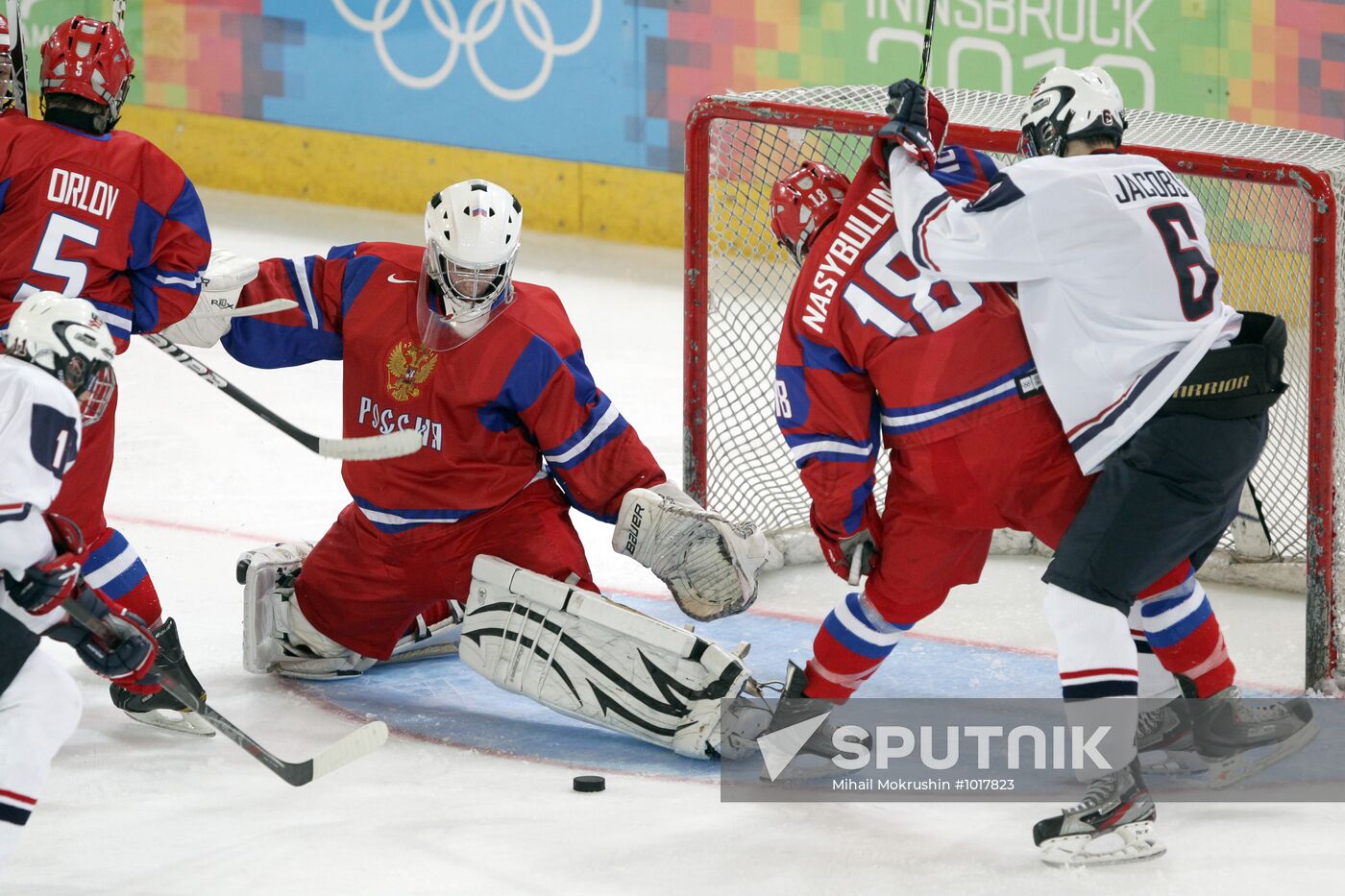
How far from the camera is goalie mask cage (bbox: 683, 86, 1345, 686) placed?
3670 mm

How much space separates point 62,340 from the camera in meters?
2.78

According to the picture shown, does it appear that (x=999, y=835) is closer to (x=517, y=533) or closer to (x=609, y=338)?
(x=517, y=533)

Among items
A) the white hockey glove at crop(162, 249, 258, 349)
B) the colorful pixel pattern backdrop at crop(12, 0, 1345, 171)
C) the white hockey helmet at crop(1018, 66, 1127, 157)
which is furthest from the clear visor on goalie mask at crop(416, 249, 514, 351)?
the colorful pixel pattern backdrop at crop(12, 0, 1345, 171)

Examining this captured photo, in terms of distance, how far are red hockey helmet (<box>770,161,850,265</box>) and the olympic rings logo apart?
14.0 feet

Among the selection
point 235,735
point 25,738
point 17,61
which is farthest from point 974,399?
point 17,61

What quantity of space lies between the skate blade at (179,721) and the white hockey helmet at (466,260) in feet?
2.65

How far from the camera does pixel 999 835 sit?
3.11 m

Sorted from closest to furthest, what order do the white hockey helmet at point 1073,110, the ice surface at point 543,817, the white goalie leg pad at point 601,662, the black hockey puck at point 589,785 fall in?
the ice surface at point 543,817 → the white hockey helmet at point 1073,110 → the black hockey puck at point 589,785 → the white goalie leg pad at point 601,662

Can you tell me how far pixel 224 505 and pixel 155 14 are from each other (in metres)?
3.97

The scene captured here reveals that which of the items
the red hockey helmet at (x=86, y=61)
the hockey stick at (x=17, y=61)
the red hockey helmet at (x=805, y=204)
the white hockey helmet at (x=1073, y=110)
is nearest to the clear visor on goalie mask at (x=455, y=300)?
the red hockey helmet at (x=805, y=204)

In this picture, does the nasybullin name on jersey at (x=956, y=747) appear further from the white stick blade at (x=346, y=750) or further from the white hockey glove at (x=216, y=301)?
the white hockey glove at (x=216, y=301)

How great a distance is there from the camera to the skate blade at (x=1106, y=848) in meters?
2.94

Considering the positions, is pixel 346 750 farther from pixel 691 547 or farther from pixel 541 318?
pixel 541 318

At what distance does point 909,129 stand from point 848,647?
890 mm
